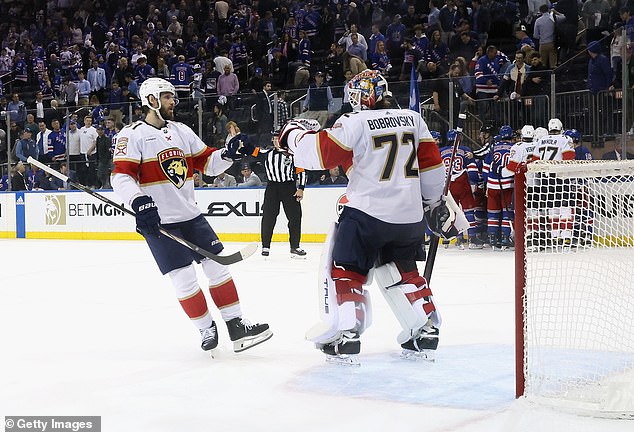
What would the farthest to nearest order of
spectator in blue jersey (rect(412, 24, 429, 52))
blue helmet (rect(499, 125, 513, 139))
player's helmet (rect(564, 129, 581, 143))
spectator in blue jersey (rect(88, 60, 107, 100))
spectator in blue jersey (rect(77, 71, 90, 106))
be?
1. spectator in blue jersey (rect(88, 60, 107, 100))
2. spectator in blue jersey (rect(77, 71, 90, 106))
3. spectator in blue jersey (rect(412, 24, 429, 52))
4. blue helmet (rect(499, 125, 513, 139))
5. player's helmet (rect(564, 129, 581, 143))

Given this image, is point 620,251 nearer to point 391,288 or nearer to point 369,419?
A: point 391,288

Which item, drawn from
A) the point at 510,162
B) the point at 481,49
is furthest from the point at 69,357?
the point at 481,49

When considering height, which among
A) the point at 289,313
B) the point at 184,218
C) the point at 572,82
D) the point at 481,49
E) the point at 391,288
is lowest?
the point at 289,313

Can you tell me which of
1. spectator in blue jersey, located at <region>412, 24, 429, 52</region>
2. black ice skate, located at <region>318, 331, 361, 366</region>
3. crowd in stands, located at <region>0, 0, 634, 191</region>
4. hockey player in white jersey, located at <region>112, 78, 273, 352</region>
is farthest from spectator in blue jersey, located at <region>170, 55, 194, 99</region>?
black ice skate, located at <region>318, 331, 361, 366</region>

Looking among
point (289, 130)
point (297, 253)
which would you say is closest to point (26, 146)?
point (297, 253)

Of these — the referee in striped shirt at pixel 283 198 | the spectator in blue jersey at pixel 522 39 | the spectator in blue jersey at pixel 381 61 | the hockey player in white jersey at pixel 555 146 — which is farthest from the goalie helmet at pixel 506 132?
the spectator in blue jersey at pixel 381 61

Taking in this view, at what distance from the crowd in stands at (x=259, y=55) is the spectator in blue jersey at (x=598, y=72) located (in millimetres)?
12

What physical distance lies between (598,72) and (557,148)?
1368mm

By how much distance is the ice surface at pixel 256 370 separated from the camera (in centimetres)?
276

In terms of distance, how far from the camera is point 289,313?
5.17m

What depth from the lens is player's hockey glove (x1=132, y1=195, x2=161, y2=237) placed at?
12.0 feet

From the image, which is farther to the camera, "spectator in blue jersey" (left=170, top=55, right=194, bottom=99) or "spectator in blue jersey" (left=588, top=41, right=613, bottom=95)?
"spectator in blue jersey" (left=170, top=55, right=194, bottom=99)

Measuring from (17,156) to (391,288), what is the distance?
35.9ft

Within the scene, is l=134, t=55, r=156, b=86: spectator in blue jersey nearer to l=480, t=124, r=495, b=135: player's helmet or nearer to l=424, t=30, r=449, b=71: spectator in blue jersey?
l=424, t=30, r=449, b=71: spectator in blue jersey
